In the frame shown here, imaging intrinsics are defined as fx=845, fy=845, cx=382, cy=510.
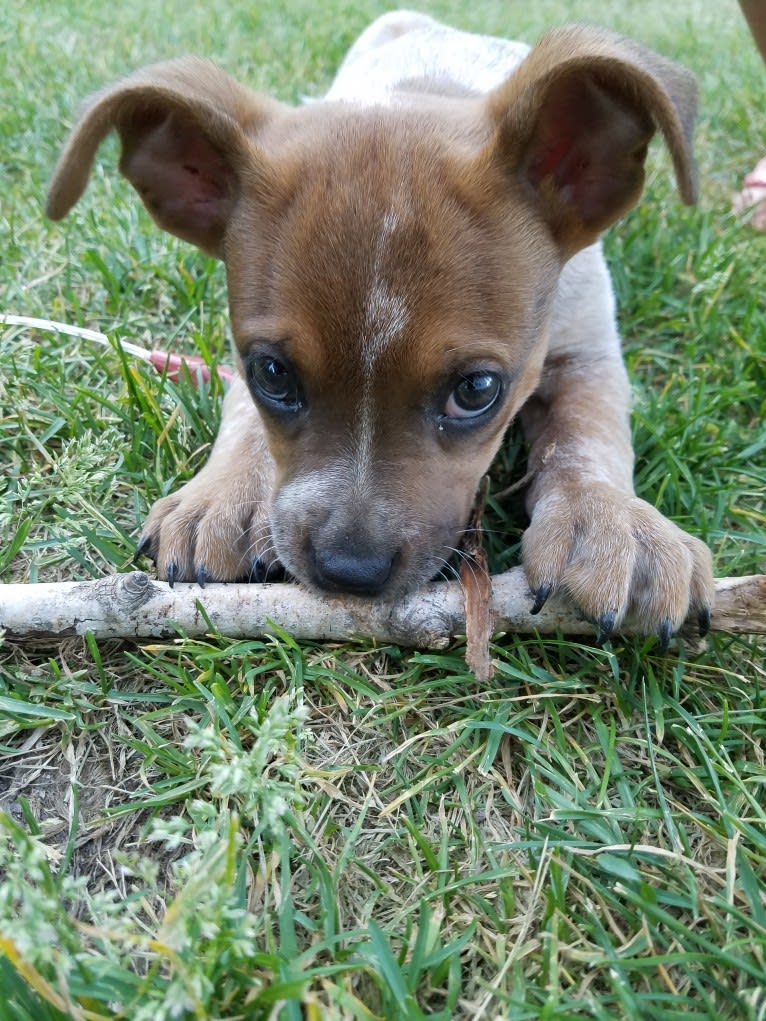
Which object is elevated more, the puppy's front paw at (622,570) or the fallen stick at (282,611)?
the puppy's front paw at (622,570)

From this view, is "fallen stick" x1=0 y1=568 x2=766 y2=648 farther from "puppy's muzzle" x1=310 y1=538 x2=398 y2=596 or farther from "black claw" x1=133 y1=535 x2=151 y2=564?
"black claw" x1=133 y1=535 x2=151 y2=564

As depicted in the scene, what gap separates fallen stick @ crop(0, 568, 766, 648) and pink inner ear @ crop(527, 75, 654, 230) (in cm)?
140

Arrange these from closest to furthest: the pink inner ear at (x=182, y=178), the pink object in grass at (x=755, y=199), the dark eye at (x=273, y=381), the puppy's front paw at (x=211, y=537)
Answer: the dark eye at (x=273, y=381) → the puppy's front paw at (x=211, y=537) → the pink inner ear at (x=182, y=178) → the pink object in grass at (x=755, y=199)

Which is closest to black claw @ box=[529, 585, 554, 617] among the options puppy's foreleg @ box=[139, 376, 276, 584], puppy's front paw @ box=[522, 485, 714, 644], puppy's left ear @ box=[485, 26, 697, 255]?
puppy's front paw @ box=[522, 485, 714, 644]

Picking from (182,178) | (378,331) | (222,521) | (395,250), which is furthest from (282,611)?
(182,178)

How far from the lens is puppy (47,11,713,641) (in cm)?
257

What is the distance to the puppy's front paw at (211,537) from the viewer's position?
2873 millimetres

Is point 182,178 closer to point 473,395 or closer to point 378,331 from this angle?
point 378,331

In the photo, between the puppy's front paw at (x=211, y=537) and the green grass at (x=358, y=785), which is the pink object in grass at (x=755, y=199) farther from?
the puppy's front paw at (x=211, y=537)

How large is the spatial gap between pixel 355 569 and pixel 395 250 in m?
0.96

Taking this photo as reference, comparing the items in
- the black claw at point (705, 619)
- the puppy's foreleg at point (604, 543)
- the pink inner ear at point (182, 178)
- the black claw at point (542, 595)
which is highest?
the pink inner ear at point (182, 178)

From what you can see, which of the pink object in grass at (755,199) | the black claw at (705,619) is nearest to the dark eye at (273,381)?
the black claw at (705,619)

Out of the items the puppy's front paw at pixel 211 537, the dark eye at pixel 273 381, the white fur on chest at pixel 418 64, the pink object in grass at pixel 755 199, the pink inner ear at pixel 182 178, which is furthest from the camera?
the pink object in grass at pixel 755 199

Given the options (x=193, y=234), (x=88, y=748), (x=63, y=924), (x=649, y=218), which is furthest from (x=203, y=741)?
(x=649, y=218)
